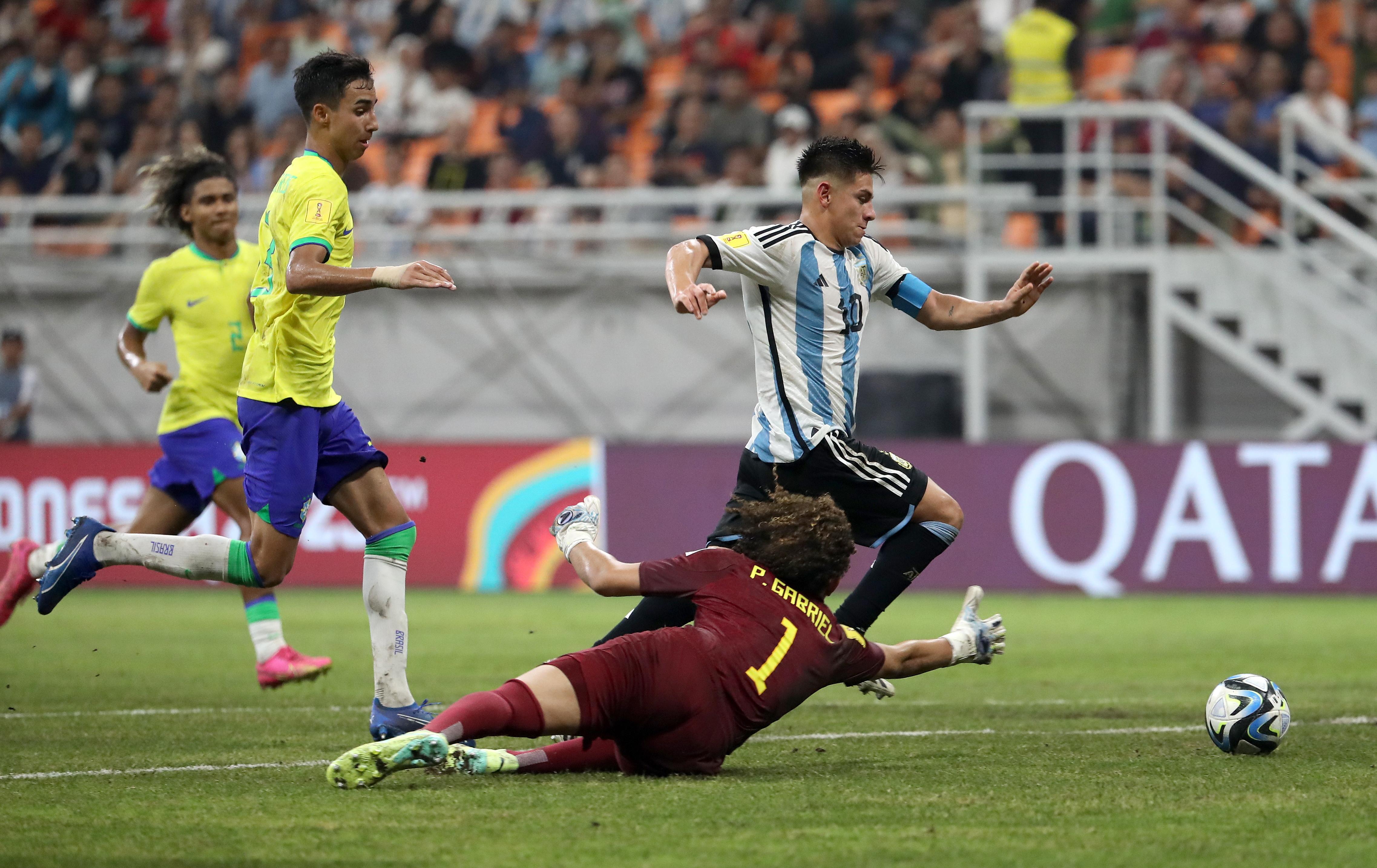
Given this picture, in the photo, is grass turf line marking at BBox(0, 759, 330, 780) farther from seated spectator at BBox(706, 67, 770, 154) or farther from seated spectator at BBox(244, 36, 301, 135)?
seated spectator at BBox(244, 36, 301, 135)

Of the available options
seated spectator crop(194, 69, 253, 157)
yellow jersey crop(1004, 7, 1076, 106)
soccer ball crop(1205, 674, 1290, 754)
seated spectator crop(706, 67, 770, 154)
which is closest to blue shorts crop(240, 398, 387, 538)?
soccer ball crop(1205, 674, 1290, 754)

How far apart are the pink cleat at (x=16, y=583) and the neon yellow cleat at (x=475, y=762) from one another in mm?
3110

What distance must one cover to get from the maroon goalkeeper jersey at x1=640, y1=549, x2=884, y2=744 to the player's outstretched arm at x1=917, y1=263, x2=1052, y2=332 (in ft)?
5.48

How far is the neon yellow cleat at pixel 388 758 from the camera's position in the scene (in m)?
5.25

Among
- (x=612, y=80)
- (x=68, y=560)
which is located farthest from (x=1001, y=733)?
(x=612, y=80)

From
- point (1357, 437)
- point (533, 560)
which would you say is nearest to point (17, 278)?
point (533, 560)

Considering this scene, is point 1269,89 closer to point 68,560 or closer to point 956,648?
point 956,648

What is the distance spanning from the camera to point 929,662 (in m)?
6.39

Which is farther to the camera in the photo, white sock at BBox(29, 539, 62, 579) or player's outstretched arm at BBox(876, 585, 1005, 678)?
white sock at BBox(29, 539, 62, 579)

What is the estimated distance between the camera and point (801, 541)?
5.77 m

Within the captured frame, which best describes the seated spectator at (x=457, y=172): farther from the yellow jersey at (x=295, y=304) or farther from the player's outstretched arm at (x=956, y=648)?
the player's outstretched arm at (x=956, y=648)

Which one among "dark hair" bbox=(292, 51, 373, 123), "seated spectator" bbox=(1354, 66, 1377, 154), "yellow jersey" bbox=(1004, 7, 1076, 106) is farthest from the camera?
"yellow jersey" bbox=(1004, 7, 1076, 106)

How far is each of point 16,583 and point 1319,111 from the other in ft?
43.0

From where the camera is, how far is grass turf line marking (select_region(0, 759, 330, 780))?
591cm
